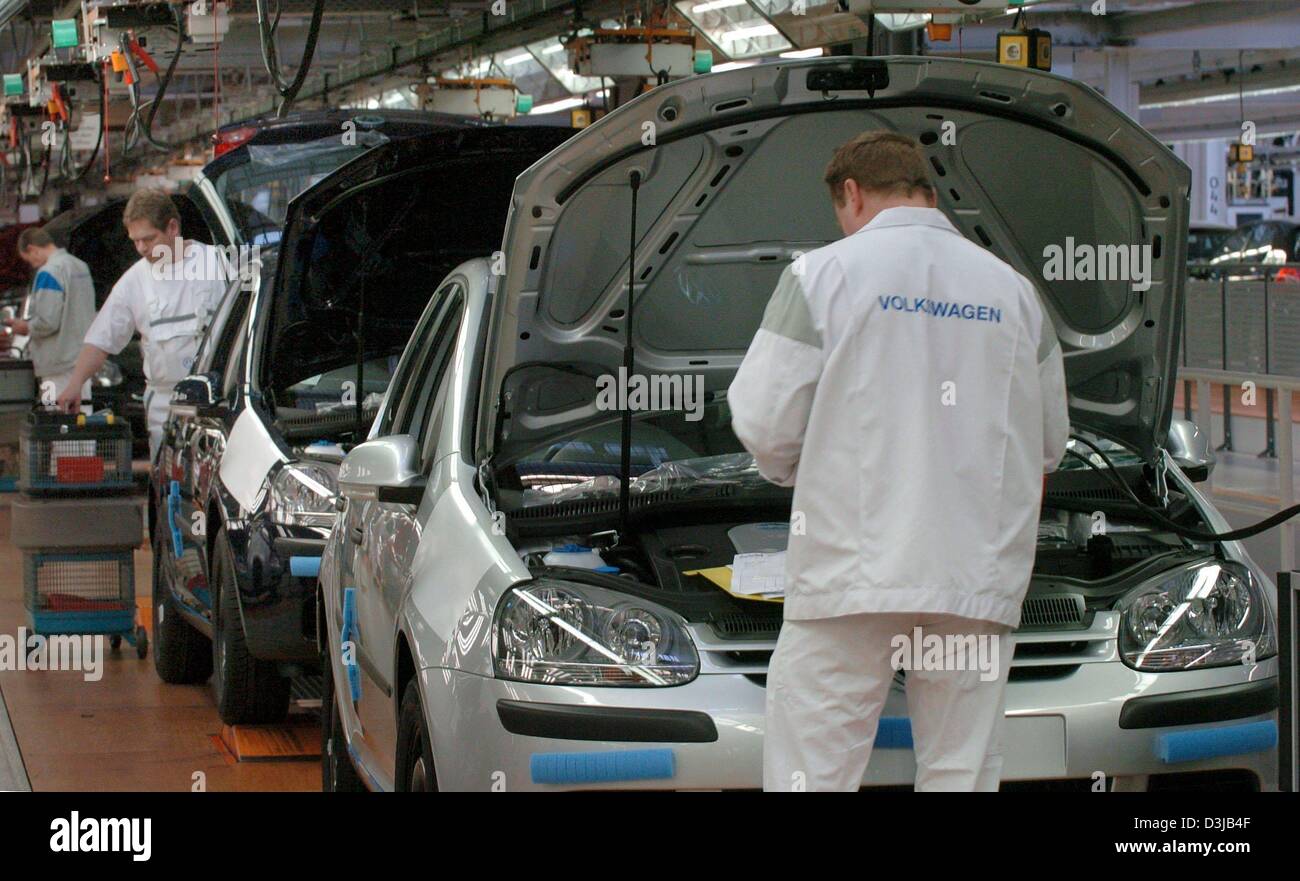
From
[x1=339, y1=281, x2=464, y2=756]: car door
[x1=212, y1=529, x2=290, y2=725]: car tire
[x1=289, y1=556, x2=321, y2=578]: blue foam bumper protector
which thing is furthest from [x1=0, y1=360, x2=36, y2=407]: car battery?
[x1=339, y1=281, x2=464, y2=756]: car door

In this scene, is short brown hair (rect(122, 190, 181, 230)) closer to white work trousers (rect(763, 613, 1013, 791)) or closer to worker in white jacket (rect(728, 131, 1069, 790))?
worker in white jacket (rect(728, 131, 1069, 790))

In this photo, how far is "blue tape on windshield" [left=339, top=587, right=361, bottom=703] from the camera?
17.0 ft

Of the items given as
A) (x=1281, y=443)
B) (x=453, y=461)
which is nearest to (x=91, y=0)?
(x=1281, y=443)

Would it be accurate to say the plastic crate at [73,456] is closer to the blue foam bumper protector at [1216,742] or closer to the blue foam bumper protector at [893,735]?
the blue foam bumper protector at [893,735]

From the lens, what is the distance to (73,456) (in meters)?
8.37

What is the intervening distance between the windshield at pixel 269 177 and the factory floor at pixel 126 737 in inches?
83.4

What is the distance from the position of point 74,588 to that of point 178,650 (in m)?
0.59

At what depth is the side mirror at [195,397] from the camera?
24.6 ft

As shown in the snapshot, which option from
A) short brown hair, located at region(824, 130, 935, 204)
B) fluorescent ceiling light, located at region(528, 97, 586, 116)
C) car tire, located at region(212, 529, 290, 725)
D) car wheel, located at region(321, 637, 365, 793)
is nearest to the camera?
short brown hair, located at region(824, 130, 935, 204)

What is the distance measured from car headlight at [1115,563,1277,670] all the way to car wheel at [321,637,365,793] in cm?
234

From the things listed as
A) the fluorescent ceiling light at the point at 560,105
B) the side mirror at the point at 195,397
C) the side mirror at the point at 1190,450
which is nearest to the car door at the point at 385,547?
the side mirror at the point at 195,397

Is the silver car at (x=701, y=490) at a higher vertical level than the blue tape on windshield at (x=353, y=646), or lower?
higher
